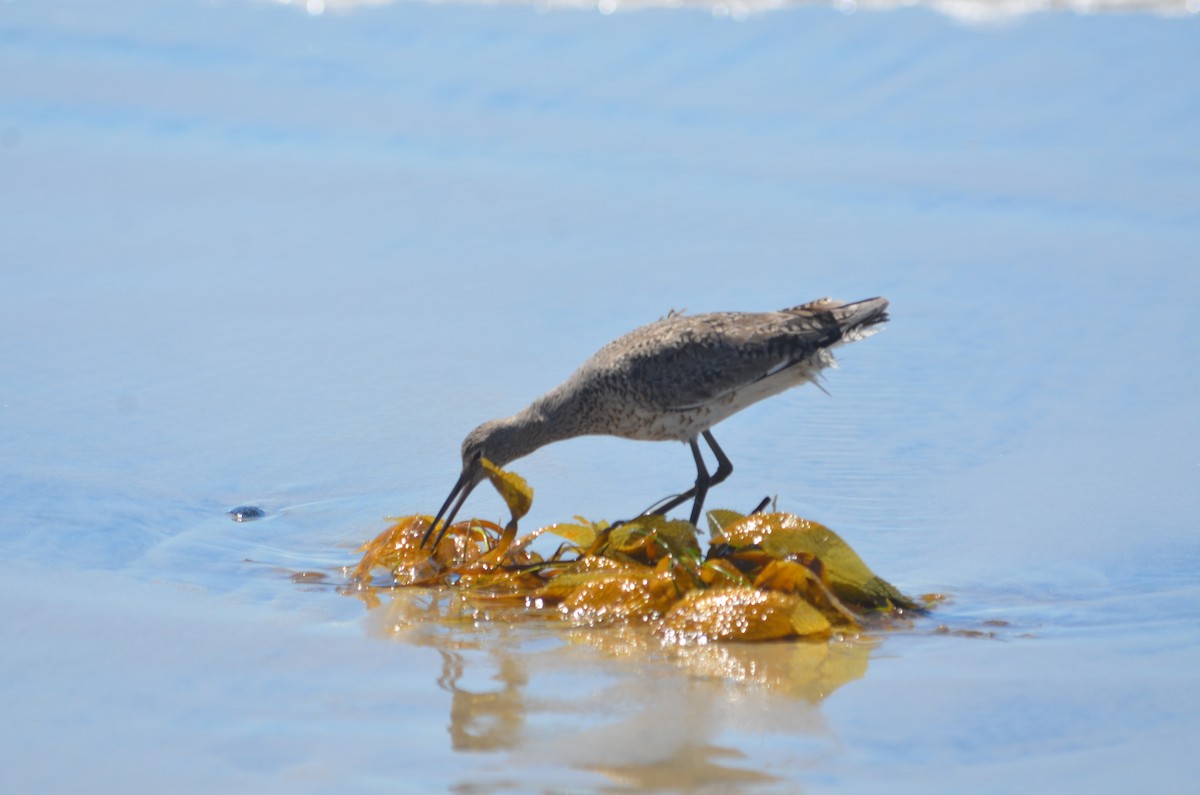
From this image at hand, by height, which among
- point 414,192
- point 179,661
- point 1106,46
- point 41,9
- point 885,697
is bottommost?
point 885,697

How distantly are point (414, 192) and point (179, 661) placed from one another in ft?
20.7

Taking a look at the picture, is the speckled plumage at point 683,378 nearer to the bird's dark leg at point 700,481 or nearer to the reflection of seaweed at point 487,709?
the bird's dark leg at point 700,481

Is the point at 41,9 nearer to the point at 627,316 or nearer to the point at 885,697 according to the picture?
the point at 627,316

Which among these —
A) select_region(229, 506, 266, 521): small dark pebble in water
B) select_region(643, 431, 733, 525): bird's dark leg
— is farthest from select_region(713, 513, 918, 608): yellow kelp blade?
select_region(229, 506, 266, 521): small dark pebble in water

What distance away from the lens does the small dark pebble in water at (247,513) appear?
21.1 feet

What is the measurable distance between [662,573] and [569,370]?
2.39m

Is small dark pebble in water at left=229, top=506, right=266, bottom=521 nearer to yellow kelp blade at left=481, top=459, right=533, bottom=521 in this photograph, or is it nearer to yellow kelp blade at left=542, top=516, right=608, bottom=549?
yellow kelp blade at left=481, top=459, right=533, bottom=521

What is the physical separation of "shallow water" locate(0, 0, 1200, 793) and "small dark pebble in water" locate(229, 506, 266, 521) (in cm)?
7

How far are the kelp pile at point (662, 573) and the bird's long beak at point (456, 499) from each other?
20mm

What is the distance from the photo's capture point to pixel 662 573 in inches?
221

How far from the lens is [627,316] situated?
8.52m

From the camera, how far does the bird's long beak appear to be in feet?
19.9

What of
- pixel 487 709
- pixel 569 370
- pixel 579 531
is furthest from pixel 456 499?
pixel 487 709

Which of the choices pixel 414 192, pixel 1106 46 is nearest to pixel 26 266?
pixel 414 192
